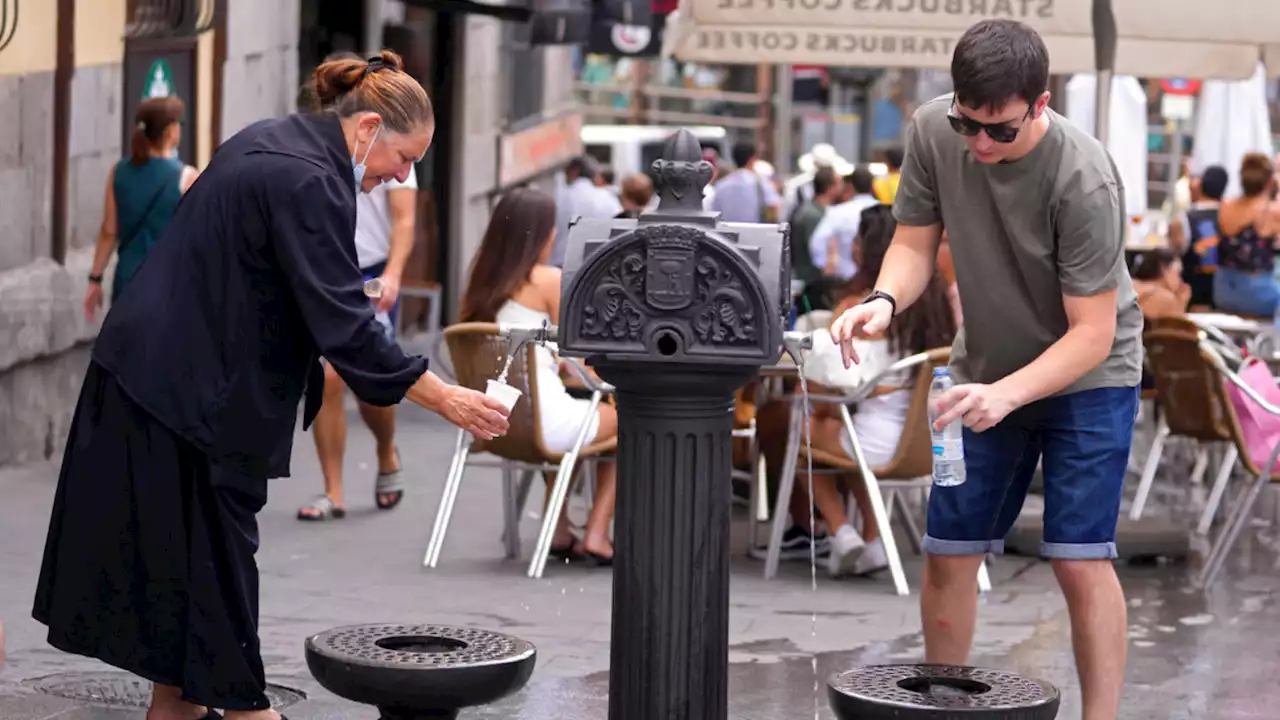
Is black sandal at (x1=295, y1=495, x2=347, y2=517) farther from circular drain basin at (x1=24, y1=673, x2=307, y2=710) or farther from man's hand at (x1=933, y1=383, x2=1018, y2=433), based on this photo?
man's hand at (x1=933, y1=383, x2=1018, y2=433)

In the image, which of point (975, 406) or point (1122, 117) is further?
point (1122, 117)

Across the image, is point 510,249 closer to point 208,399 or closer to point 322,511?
point 322,511

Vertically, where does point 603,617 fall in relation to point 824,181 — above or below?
below

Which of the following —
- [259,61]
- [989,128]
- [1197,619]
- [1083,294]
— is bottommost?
[1197,619]

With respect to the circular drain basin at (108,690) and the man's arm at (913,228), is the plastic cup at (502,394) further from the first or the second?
the circular drain basin at (108,690)

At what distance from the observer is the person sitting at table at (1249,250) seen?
1368 cm

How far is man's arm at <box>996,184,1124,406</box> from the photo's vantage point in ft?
16.2

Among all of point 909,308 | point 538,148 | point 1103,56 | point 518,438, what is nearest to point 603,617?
point 518,438

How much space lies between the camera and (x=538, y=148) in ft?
70.8

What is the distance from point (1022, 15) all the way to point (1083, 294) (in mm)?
4672

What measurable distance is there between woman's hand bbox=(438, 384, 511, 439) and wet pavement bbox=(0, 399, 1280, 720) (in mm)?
1426

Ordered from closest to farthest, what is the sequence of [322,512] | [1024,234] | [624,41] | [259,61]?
[1024,234], [322,512], [259,61], [624,41]

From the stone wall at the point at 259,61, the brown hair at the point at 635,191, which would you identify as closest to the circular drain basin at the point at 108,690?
the stone wall at the point at 259,61

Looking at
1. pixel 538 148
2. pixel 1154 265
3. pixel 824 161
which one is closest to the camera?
pixel 1154 265
